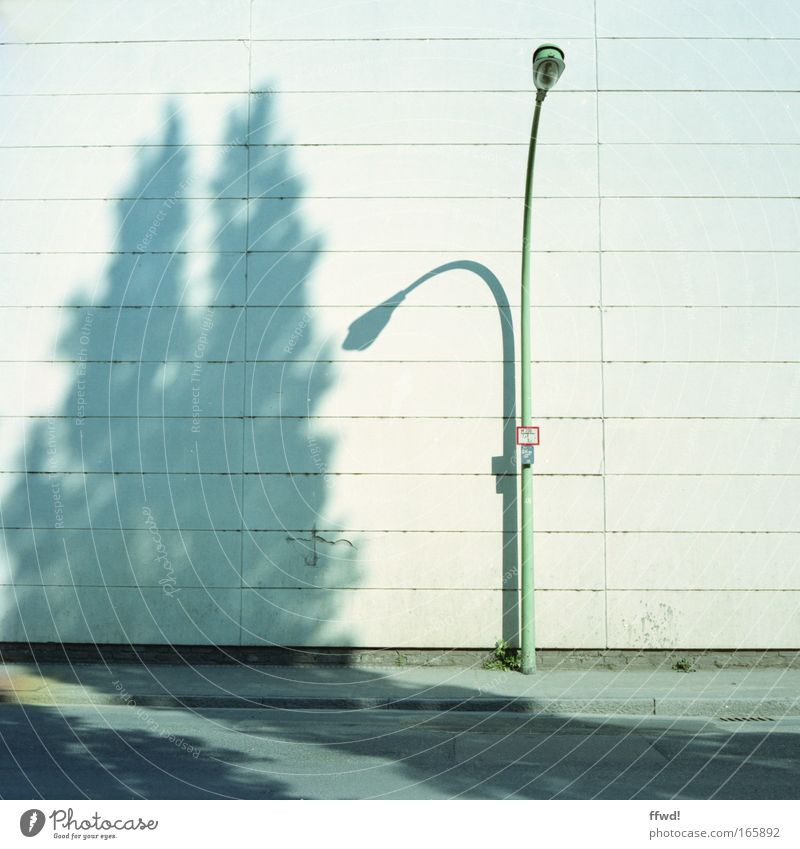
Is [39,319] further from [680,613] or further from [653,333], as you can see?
[680,613]

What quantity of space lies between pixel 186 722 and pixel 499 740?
3040mm

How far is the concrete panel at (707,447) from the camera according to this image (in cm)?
1112

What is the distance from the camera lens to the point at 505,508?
11.1m

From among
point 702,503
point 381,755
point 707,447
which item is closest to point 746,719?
point 702,503

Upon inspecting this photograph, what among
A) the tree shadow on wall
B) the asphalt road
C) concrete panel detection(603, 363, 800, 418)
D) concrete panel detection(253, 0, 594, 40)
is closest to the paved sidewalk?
the asphalt road

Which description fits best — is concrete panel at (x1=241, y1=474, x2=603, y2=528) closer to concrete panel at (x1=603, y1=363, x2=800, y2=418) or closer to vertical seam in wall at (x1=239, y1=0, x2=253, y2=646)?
vertical seam in wall at (x1=239, y1=0, x2=253, y2=646)

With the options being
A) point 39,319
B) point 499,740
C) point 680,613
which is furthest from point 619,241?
point 39,319

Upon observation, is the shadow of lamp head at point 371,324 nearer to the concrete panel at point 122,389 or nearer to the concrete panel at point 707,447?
the concrete panel at point 122,389

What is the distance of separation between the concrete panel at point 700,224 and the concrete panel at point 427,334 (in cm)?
115

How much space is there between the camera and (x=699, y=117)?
37.5 ft

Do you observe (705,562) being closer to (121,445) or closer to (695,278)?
(695,278)

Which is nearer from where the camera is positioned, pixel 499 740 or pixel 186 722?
pixel 499 740

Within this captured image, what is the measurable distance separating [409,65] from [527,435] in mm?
5268

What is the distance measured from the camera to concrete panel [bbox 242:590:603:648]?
1099 cm
